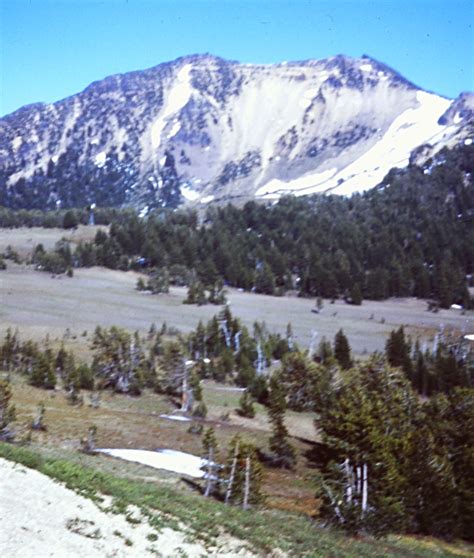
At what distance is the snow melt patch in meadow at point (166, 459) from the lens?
31.9m

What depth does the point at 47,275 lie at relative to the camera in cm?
11650

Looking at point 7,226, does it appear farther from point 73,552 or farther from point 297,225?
point 73,552

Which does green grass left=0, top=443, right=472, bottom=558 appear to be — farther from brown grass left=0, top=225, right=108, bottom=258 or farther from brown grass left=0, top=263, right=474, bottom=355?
brown grass left=0, top=225, right=108, bottom=258

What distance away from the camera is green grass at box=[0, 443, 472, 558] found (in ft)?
62.8

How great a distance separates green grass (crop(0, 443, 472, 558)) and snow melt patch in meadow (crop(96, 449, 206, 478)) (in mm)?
6279

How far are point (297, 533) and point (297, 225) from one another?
142985mm

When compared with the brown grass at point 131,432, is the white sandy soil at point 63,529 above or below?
above

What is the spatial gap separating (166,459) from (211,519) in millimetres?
13047

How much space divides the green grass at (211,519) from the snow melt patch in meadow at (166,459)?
20.6 feet

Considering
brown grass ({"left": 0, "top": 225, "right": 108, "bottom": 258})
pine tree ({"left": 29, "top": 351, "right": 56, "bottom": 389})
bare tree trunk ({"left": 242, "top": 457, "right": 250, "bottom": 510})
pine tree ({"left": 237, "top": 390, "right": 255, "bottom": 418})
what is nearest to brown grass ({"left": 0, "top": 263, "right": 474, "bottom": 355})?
pine tree ({"left": 29, "top": 351, "right": 56, "bottom": 389})

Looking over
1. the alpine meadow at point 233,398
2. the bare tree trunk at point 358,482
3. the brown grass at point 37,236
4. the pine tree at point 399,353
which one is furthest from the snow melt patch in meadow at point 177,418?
the brown grass at point 37,236

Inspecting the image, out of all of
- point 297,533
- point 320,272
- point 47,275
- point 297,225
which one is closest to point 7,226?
point 47,275

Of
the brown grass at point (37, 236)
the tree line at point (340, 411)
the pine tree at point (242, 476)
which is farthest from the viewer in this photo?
the brown grass at point (37, 236)

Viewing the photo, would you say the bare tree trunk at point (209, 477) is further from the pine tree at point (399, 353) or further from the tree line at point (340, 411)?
the pine tree at point (399, 353)
